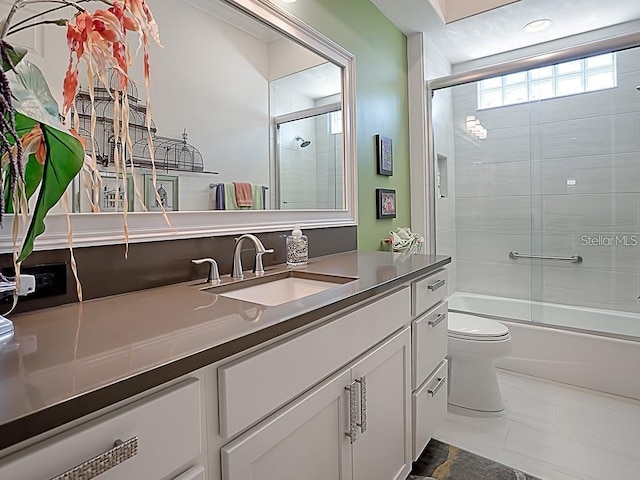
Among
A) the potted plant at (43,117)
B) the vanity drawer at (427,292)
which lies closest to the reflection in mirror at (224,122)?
the potted plant at (43,117)

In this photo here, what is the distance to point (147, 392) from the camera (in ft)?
1.89

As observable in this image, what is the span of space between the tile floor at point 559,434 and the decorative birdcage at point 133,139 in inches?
67.9

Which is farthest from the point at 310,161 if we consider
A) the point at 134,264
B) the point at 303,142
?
the point at 134,264

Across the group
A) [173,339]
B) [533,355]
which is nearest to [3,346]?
[173,339]

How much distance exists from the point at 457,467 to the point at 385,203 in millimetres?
1454

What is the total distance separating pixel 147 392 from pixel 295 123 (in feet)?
4.67

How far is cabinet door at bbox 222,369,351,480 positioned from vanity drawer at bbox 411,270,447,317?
1.77 feet

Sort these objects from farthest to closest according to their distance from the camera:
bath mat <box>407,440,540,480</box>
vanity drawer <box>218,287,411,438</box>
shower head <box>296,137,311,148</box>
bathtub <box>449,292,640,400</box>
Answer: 1. bathtub <box>449,292,640,400</box>
2. shower head <box>296,137,311,148</box>
3. bath mat <box>407,440,540,480</box>
4. vanity drawer <box>218,287,411,438</box>

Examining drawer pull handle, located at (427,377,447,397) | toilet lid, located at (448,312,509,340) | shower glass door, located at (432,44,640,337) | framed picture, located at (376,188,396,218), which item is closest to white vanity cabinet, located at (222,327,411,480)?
drawer pull handle, located at (427,377,447,397)

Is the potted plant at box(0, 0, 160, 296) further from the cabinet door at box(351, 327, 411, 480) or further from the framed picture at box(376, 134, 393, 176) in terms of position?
the framed picture at box(376, 134, 393, 176)

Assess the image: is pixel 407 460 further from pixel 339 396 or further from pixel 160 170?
pixel 160 170

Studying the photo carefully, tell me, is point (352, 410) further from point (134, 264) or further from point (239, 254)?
point (134, 264)

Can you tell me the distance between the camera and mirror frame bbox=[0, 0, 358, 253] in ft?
3.27

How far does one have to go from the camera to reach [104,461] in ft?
1.67
